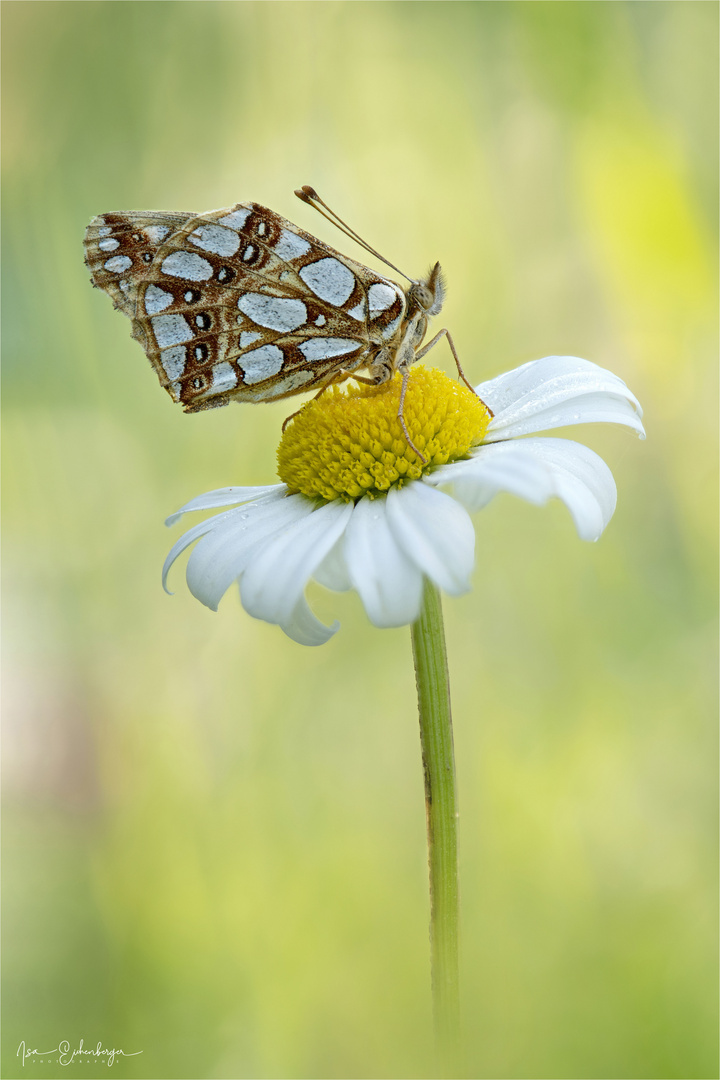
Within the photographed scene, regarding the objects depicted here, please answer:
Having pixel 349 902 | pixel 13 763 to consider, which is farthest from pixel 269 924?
pixel 13 763

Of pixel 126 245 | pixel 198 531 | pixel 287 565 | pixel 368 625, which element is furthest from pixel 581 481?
A: pixel 368 625

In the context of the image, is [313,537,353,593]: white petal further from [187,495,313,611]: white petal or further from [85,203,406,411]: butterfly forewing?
[85,203,406,411]: butterfly forewing

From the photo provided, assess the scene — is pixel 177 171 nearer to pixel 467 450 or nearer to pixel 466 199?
pixel 466 199

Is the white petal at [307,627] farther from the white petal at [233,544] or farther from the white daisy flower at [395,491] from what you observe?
the white petal at [233,544]

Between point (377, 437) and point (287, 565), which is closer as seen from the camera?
point (287, 565)

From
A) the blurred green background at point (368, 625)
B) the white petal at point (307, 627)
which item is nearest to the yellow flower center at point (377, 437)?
the white petal at point (307, 627)

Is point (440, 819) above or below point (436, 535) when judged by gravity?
below

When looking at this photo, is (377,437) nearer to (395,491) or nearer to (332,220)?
(395,491)
